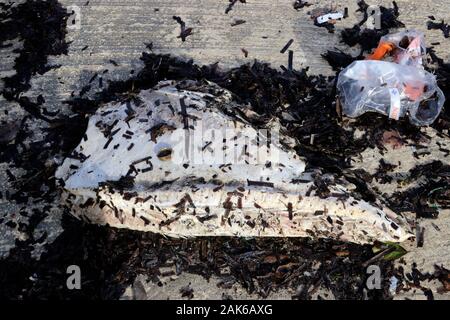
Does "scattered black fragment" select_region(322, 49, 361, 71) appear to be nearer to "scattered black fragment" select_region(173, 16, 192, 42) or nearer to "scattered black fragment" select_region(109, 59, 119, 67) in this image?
"scattered black fragment" select_region(173, 16, 192, 42)

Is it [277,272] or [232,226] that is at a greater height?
[232,226]

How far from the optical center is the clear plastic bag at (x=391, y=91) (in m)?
4.57

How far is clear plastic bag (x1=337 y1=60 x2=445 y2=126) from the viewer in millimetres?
4574

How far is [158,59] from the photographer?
5016mm

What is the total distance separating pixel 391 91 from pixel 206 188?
1.88 metres

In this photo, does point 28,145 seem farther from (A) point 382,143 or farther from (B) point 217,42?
(A) point 382,143

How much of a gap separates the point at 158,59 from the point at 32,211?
1.80m

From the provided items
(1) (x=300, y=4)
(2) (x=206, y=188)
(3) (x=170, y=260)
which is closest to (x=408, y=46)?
(1) (x=300, y=4)

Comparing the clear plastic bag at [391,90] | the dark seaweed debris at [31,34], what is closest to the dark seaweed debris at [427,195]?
the clear plastic bag at [391,90]

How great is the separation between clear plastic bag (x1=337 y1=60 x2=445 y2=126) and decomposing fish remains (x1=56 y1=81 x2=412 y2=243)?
0.96 m

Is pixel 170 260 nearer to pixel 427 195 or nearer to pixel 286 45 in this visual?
pixel 427 195

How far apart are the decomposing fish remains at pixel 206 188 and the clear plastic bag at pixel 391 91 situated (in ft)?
3.14
